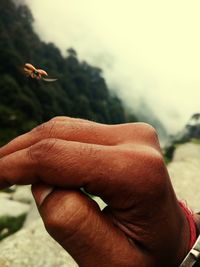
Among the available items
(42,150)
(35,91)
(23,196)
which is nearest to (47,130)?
(42,150)

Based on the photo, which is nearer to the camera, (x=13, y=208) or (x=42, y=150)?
(x=42, y=150)

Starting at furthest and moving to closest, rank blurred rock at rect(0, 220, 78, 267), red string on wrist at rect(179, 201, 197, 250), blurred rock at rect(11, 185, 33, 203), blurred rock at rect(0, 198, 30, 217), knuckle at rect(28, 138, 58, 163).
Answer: blurred rock at rect(11, 185, 33, 203) < blurred rock at rect(0, 198, 30, 217) < blurred rock at rect(0, 220, 78, 267) < red string on wrist at rect(179, 201, 197, 250) < knuckle at rect(28, 138, 58, 163)

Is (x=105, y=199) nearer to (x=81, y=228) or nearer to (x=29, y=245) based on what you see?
(x=81, y=228)

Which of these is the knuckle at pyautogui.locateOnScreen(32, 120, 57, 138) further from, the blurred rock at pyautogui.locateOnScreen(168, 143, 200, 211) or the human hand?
the blurred rock at pyautogui.locateOnScreen(168, 143, 200, 211)

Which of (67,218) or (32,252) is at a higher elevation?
(67,218)

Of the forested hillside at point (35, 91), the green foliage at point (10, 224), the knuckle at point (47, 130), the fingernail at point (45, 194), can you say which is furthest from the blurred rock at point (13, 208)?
the forested hillside at point (35, 91)

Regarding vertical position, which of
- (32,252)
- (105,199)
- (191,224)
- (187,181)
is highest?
(187,181)

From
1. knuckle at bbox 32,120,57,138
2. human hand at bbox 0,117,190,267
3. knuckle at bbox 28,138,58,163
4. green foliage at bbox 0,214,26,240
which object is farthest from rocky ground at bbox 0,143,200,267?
knuckle at bbox 28,138,58,163

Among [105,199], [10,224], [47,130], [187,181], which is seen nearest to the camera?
[105,199]
